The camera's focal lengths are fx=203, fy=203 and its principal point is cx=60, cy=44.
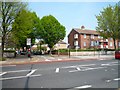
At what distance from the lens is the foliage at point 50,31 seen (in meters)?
61.2

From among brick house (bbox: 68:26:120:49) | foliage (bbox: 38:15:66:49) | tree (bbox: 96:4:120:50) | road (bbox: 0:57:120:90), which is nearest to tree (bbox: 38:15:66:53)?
foliage (bbox: 38:15:66:49)

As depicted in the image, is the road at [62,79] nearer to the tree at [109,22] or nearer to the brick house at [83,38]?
the tree at [109,22]

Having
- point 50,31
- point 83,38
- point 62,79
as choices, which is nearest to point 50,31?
point 50,31

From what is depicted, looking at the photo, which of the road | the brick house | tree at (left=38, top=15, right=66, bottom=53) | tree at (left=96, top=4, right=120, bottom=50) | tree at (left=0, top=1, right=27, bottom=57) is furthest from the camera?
the brick house

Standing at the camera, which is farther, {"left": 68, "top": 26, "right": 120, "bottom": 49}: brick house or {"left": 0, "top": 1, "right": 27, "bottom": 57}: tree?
{"left": 68, "top": 26, "right": 120, "bottom": 49}: brick house

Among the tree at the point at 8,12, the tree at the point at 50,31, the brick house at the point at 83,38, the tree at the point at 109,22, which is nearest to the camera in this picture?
the tree at the point at 8,12

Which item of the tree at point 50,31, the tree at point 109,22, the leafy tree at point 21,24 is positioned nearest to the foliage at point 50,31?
the tree at point 50,31

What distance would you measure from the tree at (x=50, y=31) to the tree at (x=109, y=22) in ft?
49.3

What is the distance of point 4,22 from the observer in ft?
108

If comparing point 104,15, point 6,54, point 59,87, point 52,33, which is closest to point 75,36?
point 52,33

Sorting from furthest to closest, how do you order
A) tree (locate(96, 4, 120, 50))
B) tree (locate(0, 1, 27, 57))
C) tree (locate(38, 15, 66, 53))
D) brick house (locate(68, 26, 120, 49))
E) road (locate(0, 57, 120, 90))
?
1. brick house (locate(68, 26, 120, 49))
2. tree (locate(38, 15, 66, 53))
3. tree (locate(96, 4, 120, 50))
4. tree (locate(0, 1, 27, 57))
5. road (locate(0, 57, 120, 90))

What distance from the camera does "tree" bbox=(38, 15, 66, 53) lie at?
61156 millimetres

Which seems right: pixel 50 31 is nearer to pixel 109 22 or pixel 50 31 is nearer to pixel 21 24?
pixel 109 22

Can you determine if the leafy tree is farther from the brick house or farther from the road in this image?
the brick house
